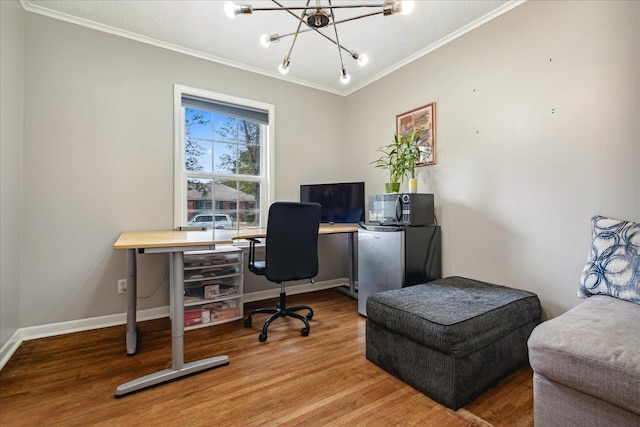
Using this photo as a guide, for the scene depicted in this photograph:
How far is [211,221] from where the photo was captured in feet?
9.98

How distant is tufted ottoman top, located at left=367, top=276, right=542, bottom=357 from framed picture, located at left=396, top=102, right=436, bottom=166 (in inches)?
49.7

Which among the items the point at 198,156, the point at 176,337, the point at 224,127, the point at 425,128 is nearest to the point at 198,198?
the point at 198,156

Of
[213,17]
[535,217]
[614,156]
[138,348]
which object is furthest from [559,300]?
[213,17]

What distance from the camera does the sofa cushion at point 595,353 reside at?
977 millimetres

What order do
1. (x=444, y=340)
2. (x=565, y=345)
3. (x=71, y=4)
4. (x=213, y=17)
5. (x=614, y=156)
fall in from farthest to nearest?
1. (x=213, y=17)
2. (x=71, y=4)
3. (x=614, y=156)
4. (x=444, y=340)
5. (x=565, y=345)

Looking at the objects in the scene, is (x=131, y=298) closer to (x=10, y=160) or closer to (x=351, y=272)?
(x=10, y=160)

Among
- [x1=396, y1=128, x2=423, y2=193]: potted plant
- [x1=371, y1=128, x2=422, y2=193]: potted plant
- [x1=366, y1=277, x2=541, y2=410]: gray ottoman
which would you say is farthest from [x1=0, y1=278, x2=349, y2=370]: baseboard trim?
[x1=396, y1=128, x2=423, y2=193]: potted plant

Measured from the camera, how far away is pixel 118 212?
2.53m

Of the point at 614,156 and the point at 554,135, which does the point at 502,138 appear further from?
the point at 614,156

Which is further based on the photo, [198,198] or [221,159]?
[221,159]

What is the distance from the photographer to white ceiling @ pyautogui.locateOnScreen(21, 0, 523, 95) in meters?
2.24

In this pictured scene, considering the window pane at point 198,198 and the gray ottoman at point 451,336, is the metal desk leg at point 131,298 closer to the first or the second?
the window pane at point 198,198

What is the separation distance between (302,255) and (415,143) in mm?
→ 1604

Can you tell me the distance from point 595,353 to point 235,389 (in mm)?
1625
